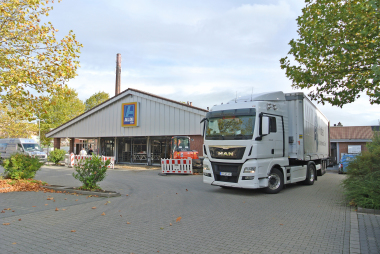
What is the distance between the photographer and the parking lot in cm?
485

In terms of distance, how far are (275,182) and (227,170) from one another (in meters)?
1.98

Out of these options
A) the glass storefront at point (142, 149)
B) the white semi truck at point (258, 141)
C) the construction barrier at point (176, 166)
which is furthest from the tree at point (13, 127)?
the white semi truck at point (258, 141)

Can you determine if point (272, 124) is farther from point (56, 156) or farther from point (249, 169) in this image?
point (56, 156)

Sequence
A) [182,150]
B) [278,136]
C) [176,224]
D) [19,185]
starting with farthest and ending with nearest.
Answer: [182,150] → [19,185] → [278,136] → [176,224]

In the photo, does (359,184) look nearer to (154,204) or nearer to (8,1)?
(154,204)

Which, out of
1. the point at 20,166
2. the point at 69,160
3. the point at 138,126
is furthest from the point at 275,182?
the point at 69,160

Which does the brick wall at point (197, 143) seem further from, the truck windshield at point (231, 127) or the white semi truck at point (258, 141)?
the truck windshield at point (231, 127)

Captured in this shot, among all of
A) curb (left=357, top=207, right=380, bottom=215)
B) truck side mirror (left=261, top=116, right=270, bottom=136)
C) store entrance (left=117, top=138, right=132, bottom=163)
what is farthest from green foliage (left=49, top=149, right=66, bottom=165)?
curb (left=357, top=207, right=380, bottom=215)

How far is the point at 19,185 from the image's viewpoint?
444 inches

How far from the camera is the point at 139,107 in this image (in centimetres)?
2656

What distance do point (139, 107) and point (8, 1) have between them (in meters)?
16.4

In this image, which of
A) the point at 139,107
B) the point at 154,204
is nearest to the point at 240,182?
the point at 154,204

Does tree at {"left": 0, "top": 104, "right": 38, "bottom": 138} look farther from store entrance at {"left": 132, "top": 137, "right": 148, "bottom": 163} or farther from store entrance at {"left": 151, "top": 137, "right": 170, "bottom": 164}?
store entrance at {"left": 151, "top": 137, "right": 170, "bottom": 164}

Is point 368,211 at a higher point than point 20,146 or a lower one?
lower
